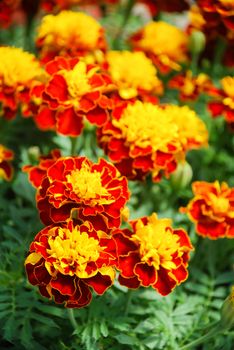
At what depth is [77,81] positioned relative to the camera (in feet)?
4.06

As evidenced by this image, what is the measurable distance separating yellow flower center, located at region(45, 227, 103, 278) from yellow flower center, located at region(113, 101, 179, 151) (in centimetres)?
31

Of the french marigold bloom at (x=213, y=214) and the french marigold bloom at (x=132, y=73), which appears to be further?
the french marigold bloom at (x=132, y=73)

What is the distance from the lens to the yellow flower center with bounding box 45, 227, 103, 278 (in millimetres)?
916

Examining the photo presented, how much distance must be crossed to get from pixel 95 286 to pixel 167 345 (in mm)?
298

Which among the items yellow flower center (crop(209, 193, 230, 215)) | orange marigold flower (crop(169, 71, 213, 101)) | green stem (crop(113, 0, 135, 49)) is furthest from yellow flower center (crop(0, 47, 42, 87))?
green stem (crop(113, 0, 135, 49))

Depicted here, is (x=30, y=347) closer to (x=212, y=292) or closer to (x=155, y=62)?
(x=212, y=292)

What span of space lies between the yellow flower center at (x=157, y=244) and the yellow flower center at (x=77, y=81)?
1.02 feet

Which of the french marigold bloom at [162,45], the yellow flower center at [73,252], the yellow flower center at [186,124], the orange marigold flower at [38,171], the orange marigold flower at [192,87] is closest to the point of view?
the yellow flower center at [73,252]

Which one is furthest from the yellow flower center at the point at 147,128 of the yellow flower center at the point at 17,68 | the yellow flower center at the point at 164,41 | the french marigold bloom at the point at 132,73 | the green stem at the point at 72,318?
A: the yellow flower center at the point at 164,41

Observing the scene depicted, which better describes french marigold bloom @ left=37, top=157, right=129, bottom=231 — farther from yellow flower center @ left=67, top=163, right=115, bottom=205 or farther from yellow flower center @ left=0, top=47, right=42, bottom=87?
yellow flower center @ left=0, top=47, right=42, bottom=87

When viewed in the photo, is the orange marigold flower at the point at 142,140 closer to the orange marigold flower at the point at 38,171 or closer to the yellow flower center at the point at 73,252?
the orange marigold flower at the point at 38,171

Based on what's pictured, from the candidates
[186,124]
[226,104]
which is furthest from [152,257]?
[226,104]

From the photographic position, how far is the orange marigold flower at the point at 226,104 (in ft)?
4.50

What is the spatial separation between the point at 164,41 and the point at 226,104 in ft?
1.22
